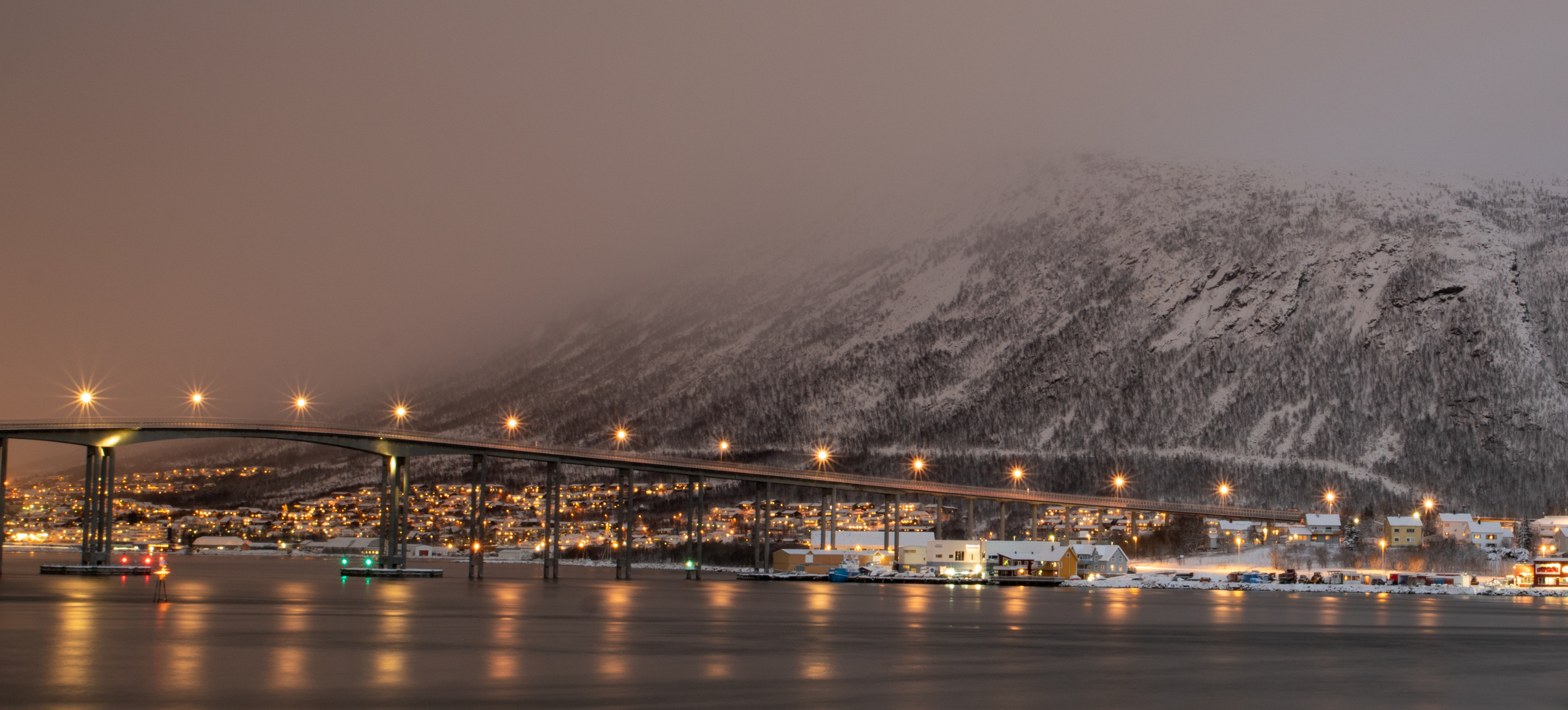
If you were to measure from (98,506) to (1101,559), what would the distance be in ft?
341

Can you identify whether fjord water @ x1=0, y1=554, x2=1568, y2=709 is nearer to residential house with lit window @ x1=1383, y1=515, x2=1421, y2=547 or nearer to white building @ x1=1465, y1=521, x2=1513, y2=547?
residential house with lit window @ x1=1383, y1=515, x2=1421, y2=547

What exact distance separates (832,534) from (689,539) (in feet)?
72.8

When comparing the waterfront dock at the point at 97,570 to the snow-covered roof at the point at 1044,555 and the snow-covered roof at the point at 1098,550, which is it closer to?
the snow-covered roof at the point at 1044,555

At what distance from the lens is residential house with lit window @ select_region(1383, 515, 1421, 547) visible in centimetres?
16775

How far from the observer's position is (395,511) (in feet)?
438

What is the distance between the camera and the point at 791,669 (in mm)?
39188

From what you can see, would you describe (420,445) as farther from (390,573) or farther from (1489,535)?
(1489,535)

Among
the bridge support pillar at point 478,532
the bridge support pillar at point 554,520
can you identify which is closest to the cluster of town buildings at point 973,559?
the bridge support pillar at point 554,520

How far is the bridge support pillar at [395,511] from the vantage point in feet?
443

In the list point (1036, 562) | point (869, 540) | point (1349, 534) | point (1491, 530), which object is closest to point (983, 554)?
point (1036, 562)

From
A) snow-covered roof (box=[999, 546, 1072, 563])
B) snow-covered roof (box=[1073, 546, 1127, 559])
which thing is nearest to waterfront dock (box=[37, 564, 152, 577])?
snow-covered roof (box=[999, 546, 1072, 563])

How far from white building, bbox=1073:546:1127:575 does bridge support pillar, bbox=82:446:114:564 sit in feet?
323

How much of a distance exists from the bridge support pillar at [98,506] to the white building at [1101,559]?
98.6 meters

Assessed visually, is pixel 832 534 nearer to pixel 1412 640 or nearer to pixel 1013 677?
pixel 1412 640
